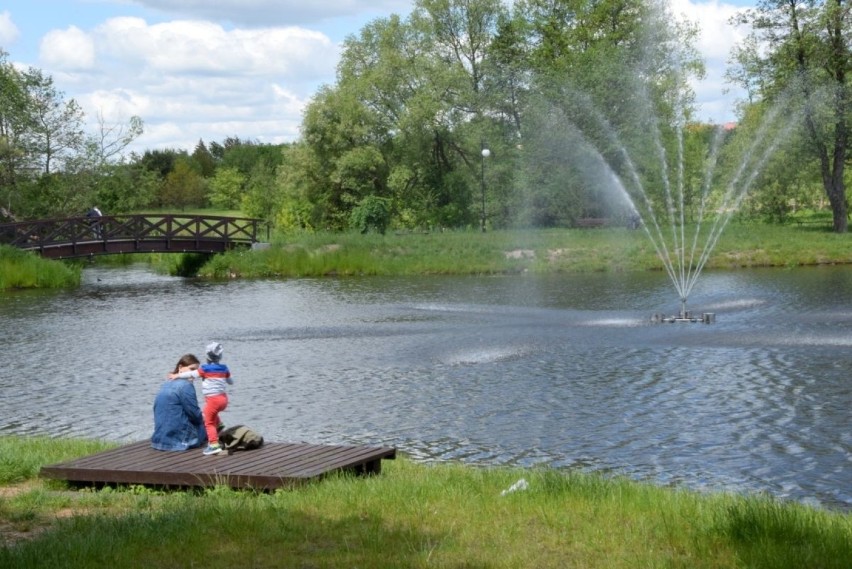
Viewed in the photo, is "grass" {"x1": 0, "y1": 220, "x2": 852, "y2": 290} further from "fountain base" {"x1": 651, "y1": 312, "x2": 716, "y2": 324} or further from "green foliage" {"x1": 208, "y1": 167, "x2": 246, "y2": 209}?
"green foliage" {"x1": 208, "y1": 167, "x2": 246, "y2": 209}

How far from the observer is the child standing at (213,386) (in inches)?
523

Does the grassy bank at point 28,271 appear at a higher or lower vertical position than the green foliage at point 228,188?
lower

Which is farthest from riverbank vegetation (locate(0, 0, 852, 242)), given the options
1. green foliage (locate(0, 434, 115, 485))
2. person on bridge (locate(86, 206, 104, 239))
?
green foliage (locate(0, 434, 115, 485))

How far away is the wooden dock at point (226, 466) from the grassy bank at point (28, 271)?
38.1m

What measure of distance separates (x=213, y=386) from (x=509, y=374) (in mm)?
9739

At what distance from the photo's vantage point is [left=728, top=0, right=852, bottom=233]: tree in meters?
55.5

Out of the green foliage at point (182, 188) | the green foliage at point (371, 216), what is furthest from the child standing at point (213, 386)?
the green foliage at point (182, 188)

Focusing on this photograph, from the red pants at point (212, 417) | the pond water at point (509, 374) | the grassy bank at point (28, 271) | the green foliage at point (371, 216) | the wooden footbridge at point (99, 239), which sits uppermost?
the green foliage at point (371, 216)

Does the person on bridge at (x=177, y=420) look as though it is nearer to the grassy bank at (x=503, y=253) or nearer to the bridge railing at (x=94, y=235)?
the grassy bank at (x=503, y=253)

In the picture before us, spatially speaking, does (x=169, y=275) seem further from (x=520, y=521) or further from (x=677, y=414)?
(x=520, y=521)

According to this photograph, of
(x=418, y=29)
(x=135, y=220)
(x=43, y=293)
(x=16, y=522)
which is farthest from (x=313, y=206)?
(x=16, y=522)

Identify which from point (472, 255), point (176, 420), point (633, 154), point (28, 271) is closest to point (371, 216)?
point (472, 255)

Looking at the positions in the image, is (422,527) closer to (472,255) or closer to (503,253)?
(472,255)

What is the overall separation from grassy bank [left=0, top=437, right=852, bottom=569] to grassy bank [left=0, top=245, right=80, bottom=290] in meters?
39.2
